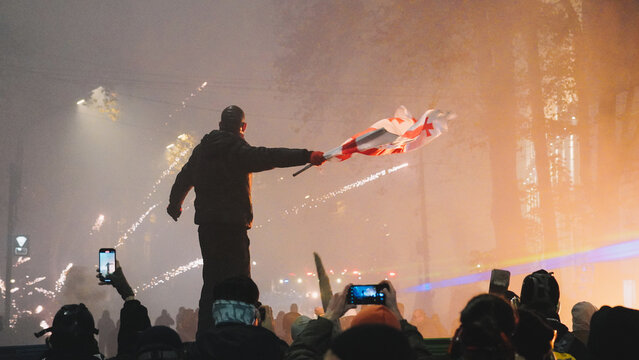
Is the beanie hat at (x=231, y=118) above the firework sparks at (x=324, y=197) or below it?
below

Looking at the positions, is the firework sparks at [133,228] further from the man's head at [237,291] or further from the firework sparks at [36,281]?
the man's head at [237,291]

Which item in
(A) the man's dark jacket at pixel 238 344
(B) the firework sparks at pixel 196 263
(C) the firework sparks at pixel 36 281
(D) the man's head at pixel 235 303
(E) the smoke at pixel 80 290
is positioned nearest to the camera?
(A) the man's dark jacket at pixel 238 344

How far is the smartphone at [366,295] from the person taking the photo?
13.2 ft

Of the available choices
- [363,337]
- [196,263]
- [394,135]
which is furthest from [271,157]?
[196,263]

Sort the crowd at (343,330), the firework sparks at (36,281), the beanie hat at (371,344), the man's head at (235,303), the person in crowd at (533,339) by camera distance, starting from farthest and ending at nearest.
Answer: the firework sparks at (36,281), the man's head at (235,303), the person in crowd at (533,339), the crowd at (343,330), the beanie hat at (371,344)

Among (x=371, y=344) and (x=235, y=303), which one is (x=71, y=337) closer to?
(x=235, y=303)

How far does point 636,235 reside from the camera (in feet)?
80.4

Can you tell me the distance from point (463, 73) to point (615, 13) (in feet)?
22.9

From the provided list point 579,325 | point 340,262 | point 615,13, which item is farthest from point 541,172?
point 340,262

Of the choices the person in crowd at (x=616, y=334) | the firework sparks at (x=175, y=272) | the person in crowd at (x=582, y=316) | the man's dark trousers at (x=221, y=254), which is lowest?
the firework sparks at (x=175, y=272)

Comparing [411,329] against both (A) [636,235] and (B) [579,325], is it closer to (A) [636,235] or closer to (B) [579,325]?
(B) [579,325]

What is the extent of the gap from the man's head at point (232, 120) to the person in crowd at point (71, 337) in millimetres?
2706

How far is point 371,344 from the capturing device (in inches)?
90.6

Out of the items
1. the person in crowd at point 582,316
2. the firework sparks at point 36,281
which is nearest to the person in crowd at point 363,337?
the person in crowd at point 582,316
